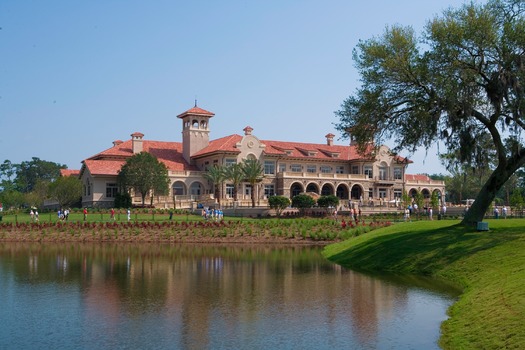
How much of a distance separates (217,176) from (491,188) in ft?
160

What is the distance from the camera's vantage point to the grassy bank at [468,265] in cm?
1291

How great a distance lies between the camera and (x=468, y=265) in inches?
876

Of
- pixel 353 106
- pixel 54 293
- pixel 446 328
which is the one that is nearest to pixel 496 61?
pixel 353 106

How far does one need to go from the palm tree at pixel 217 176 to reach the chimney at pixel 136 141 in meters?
10.3

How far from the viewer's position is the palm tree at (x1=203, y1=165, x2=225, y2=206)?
242 ft

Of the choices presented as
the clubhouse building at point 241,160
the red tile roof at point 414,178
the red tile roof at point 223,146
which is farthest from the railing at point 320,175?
the red tile roof at point 414,178

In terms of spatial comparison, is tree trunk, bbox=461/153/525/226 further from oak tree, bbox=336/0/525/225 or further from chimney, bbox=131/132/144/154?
chimney, bbox=131/132/144/154

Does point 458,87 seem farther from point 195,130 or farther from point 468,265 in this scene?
point 195,130

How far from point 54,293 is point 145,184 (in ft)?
167

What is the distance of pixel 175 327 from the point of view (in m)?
14.5

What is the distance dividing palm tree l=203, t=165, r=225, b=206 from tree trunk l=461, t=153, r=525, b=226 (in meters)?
46.1

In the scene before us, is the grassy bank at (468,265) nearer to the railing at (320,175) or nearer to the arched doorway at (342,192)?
the railing at (320,175)

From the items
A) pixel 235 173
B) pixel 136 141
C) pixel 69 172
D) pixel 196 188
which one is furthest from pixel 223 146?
pixel 69 172

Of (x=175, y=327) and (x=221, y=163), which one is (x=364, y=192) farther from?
(x=175, y=327)
